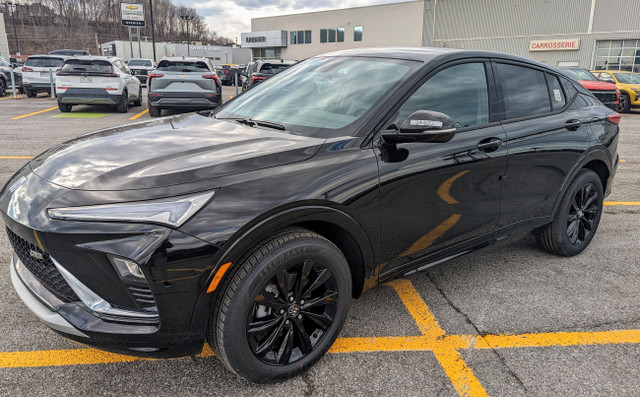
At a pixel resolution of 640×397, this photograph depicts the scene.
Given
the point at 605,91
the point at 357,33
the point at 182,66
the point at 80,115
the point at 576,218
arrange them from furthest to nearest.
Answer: the point at 357,33 → the point at 605,91 → the point at 80,115 → the point at 182,66 → the point at 576,218

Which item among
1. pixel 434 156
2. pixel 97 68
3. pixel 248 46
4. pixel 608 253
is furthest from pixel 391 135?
pixel 248 46

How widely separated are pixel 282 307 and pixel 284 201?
20.6 inches

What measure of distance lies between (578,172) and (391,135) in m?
2.11

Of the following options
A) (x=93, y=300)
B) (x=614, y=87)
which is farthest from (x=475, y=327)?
(x=614, y=87)

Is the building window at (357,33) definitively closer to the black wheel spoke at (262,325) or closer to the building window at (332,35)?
→ the building window at (332,35)

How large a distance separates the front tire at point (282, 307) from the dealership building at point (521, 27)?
3941 cm

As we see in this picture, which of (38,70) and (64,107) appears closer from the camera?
(64,107)

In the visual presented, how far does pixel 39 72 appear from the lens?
1694 centimetres

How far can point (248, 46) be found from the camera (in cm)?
6888

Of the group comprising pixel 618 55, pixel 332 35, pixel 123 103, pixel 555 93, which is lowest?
pixel 123 103

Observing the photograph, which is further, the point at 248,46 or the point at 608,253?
the point at 248,46

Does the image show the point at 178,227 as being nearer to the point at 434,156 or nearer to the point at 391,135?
the point at 391,135

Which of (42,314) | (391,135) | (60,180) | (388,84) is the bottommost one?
(42,314)

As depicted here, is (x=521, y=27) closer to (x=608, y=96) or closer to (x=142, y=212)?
(x=608, y=96)
